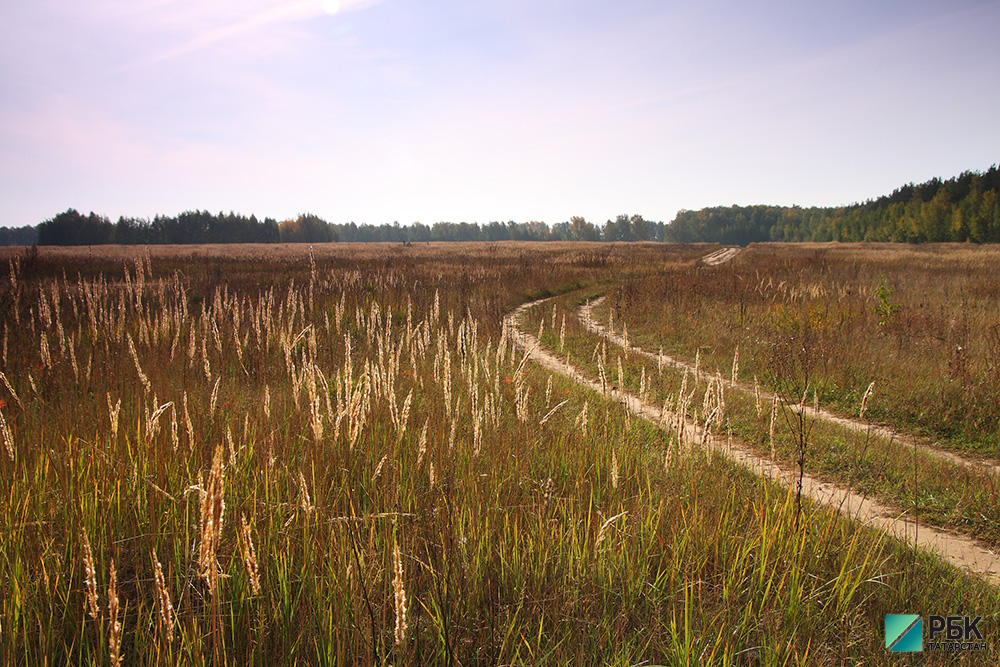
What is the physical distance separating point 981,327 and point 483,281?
15323mm

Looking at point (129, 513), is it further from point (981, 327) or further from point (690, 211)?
point (690, 211)

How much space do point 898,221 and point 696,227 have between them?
77.3 meters

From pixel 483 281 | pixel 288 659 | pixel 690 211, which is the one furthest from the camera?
pixel 690 211

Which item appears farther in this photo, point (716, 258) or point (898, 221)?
point (898, 221)

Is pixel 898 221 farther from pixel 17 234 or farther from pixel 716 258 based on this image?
pixel 17 234

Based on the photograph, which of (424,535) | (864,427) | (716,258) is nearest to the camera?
(424,535)

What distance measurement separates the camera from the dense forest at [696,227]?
75.2 metres

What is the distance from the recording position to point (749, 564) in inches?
112

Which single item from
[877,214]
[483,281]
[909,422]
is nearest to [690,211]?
[877,214]

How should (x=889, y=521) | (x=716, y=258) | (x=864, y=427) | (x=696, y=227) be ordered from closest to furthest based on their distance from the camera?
(x=889, y=521) < (x=864, y=427) < (x=716, y=258) < (x=696, y=227)

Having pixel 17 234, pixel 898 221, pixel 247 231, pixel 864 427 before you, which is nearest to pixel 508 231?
pixel 247 231

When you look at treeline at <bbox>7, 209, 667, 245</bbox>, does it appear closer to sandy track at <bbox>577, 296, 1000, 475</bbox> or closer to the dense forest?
the dense forest

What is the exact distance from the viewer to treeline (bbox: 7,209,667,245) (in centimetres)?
7689

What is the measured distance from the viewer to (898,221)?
91.8 m
